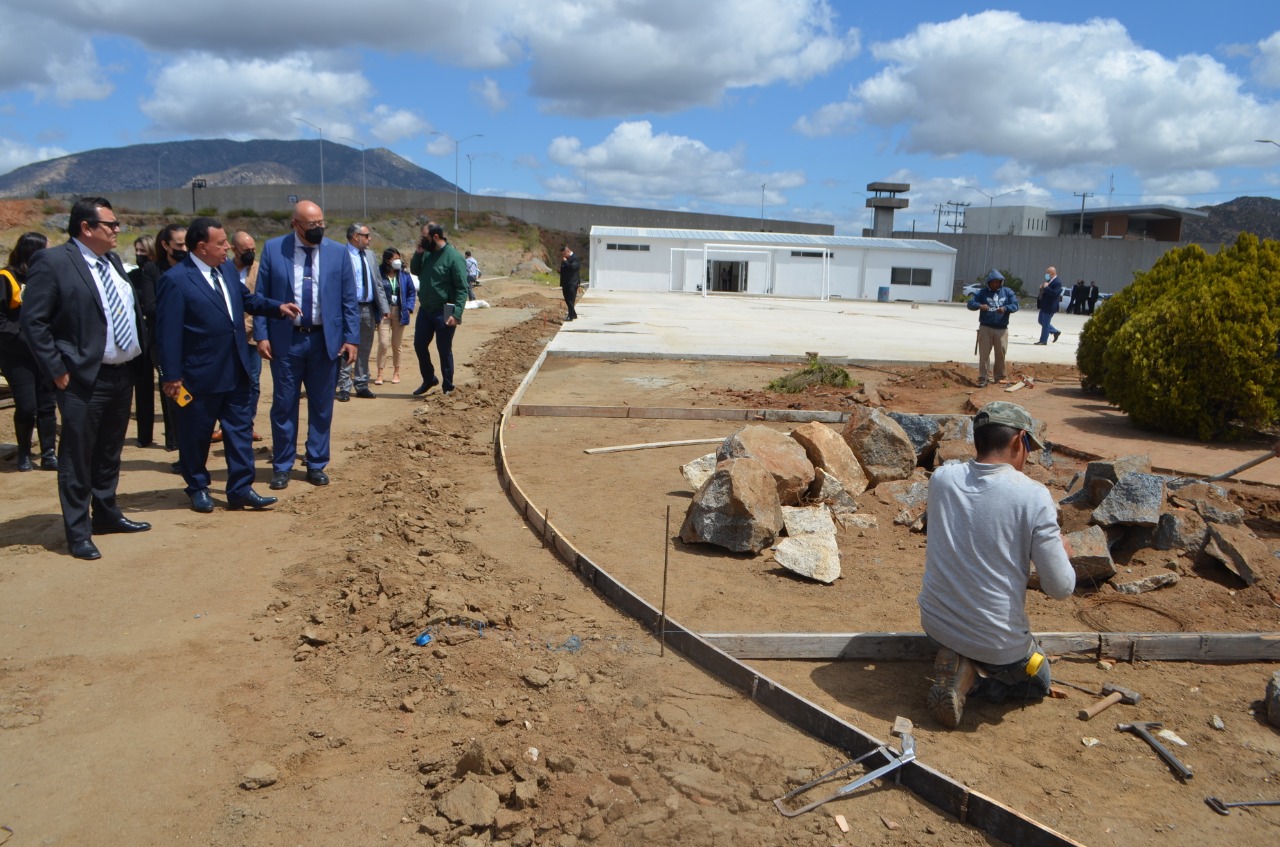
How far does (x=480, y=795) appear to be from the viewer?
3.19 metres

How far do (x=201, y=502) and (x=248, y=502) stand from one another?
1.01ft

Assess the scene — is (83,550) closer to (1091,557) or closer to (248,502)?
(248,502)

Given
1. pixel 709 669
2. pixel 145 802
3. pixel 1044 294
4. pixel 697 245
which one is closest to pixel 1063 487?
pixel 709 669

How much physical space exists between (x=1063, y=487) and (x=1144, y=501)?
65.2 inches

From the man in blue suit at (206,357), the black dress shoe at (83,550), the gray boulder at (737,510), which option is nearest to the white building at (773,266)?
the man in blue suit at (206,357)

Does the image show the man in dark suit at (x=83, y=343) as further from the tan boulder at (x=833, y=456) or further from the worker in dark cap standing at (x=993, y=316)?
the worker in dark cap standing at (x=993, y=316)

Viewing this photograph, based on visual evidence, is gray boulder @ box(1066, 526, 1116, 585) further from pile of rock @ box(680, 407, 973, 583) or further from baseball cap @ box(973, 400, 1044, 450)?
baseball cap @ box(973, 400, 1044, 450)

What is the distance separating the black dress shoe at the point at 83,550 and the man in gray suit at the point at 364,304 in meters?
4.78

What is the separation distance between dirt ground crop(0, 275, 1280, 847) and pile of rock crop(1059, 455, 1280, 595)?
0.49 feet

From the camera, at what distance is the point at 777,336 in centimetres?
2153

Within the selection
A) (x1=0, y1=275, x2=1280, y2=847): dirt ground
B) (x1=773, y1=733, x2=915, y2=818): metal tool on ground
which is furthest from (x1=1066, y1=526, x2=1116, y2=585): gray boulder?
(x1=773, y1=733, x2=915, y2=818): metal tool on ground

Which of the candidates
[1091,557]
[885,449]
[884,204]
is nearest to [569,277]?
[885,449]

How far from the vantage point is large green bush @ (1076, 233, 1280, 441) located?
31.8ft

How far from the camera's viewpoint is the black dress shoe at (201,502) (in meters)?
6.57
